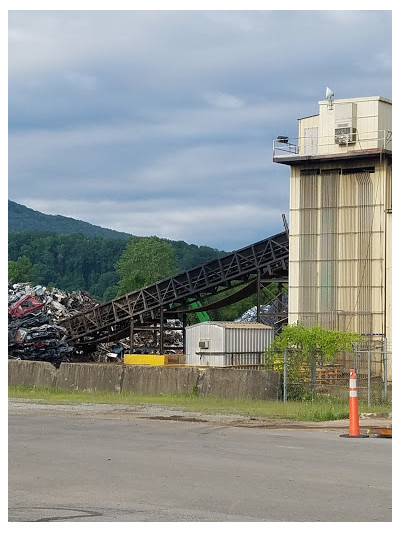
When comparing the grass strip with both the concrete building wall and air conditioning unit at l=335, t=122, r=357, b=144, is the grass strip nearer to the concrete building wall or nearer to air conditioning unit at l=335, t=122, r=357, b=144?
the concrete building wall

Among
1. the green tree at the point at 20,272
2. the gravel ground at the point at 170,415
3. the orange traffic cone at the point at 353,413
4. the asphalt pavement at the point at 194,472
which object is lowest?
the gravel ground at the point at 170,415

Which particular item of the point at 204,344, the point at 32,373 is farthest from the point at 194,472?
the point at 204,344

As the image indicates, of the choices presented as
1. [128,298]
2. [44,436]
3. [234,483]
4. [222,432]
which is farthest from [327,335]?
[128,298]

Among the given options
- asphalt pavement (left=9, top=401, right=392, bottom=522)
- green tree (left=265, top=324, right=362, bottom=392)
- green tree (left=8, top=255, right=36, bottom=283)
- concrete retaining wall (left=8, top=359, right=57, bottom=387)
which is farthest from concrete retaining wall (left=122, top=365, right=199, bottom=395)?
green tree (left=8, top=255, right=36, bottom=283)

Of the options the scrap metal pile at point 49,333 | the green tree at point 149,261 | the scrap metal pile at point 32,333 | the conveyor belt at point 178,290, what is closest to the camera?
the scrap metal pile at point 32,333

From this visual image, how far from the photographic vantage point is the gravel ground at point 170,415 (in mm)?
20484

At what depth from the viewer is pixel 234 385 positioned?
89.3 feet

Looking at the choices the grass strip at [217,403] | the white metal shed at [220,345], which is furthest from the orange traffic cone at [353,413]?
the white metal shed at [220,345]

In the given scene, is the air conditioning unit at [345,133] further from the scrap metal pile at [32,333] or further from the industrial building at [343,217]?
the scrap metal pile at [32,333]

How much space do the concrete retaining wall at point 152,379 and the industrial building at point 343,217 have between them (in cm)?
1403

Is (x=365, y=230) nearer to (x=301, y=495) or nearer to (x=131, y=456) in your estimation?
(x=131, y=456)

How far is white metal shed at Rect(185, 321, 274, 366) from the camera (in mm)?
40312

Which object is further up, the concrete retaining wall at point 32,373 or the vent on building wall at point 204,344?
the vent on building wall at point 204,344
